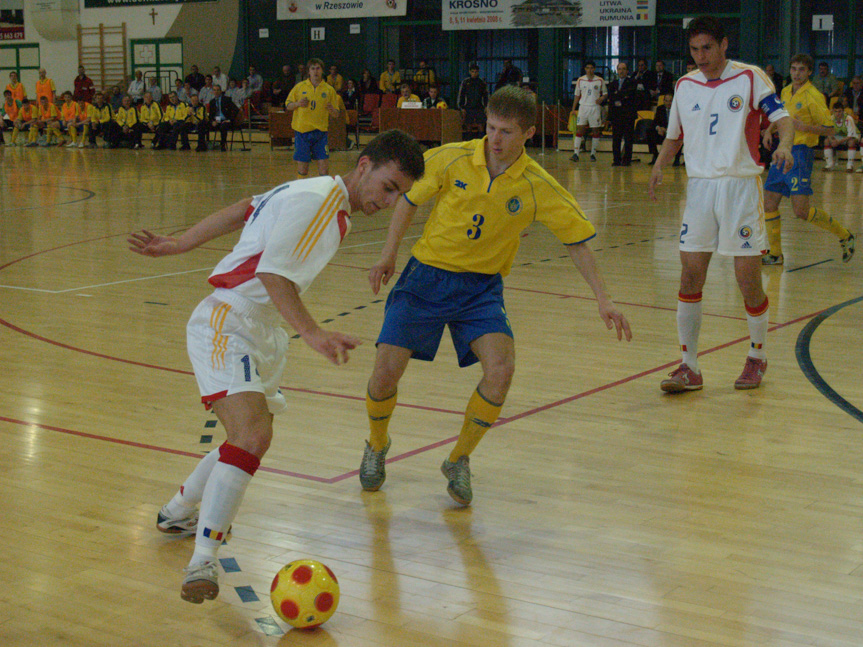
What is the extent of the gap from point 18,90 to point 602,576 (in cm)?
2731

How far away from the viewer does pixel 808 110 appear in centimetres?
891

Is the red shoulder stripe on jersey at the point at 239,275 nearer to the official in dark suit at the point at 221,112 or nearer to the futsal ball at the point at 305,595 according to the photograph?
the futsal ball at the point at 305,595

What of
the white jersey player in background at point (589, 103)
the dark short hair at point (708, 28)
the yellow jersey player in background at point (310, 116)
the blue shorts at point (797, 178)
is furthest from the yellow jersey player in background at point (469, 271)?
the white jersey player in background at point (589, 103)

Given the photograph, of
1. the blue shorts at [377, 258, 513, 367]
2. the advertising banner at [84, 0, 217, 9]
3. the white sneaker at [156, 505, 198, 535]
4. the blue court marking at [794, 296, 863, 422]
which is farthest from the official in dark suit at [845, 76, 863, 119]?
the white sneaker at [156, 505, 198, 535]

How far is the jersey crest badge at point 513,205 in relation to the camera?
151 inches

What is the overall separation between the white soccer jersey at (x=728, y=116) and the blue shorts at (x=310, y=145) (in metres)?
10.7

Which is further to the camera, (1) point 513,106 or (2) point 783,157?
(2) point 783,157

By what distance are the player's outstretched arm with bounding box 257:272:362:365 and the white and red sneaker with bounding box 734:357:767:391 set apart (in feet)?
10.3

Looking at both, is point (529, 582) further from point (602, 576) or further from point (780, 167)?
point (780, 167)

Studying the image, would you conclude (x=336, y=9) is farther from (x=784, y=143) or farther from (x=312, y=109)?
(x=784, y=143)

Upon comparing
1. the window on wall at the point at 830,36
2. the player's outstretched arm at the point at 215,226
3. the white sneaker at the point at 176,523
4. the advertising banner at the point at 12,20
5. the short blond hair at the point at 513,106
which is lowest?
the white sneaker at the point at 176,523

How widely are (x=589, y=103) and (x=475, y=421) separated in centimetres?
1699

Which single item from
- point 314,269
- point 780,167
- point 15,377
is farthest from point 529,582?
point 15,377

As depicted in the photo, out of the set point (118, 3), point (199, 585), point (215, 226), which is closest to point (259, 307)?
point (215, 226)
